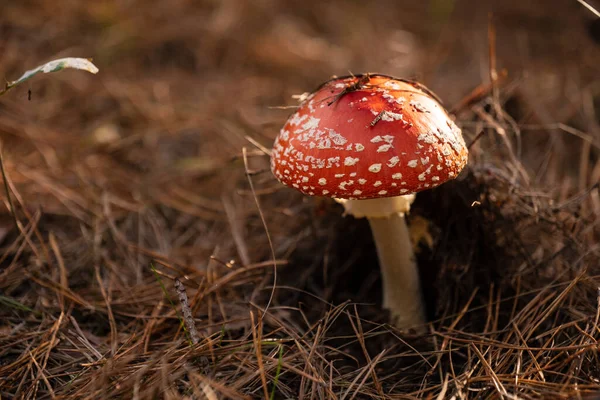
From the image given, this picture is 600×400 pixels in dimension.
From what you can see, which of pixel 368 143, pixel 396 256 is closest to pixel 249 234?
pixel 396 256

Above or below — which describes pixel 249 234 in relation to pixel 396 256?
below

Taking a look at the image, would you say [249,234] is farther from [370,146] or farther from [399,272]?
[370,146]

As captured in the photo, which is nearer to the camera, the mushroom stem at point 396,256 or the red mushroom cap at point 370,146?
the red mushroom cap at point 370,146

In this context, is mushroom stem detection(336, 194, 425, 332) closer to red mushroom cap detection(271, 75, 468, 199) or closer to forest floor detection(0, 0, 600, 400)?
forest floor detection(0, 0, 600, 400)

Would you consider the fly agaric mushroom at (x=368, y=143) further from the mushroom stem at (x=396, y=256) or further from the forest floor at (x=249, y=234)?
the forest floor at (x=249, y=234)

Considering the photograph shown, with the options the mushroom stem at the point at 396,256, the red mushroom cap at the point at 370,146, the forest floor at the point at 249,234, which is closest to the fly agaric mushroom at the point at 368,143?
the red mushroom cap at the point at 370,146

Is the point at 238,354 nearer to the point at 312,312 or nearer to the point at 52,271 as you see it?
the point at 312,312
